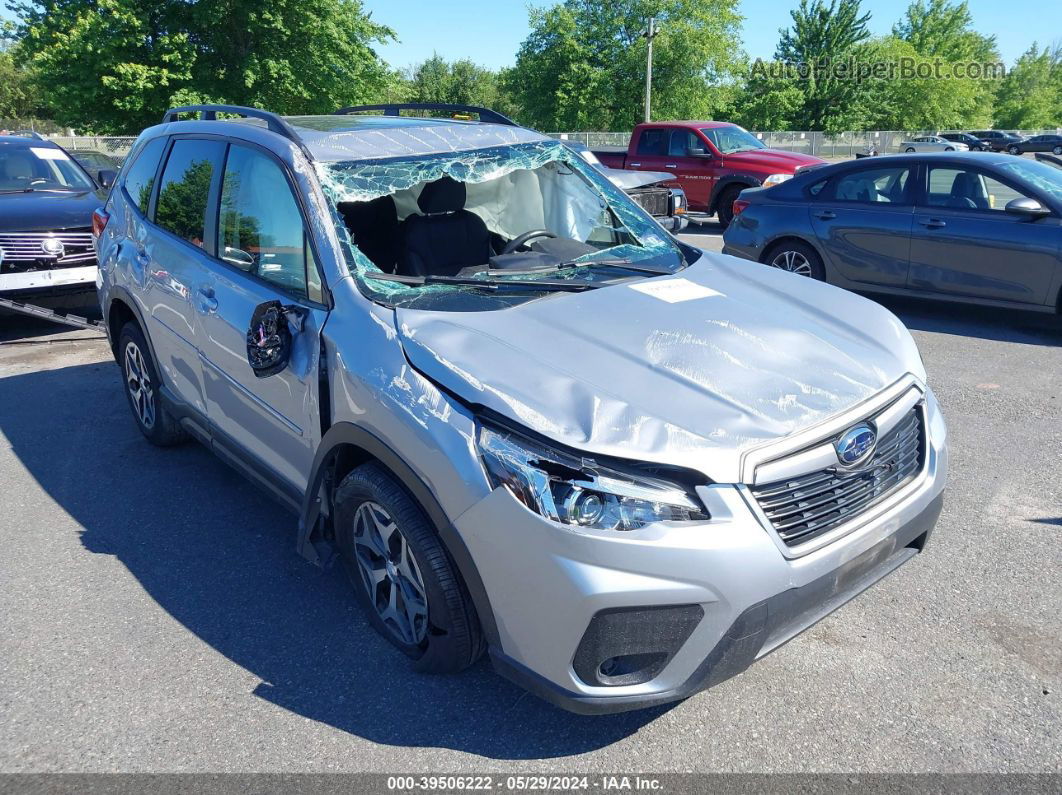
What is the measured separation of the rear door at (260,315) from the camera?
3.16 metres

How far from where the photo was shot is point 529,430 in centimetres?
237

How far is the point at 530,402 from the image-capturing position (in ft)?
8.02

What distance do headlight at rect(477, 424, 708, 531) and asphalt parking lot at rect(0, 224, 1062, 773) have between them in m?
0.82

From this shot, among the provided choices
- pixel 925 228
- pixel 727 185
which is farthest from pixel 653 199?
pixel 727 185

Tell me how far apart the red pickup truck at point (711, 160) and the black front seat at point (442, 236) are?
34.8ft

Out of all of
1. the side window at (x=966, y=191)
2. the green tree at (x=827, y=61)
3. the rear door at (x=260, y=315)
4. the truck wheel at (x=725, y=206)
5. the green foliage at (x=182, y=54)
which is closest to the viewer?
the rear door at (x=260, y=315)

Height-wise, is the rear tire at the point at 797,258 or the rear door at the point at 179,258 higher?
the rear door at the point at 179,258

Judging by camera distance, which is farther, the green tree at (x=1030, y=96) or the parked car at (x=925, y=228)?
the green tree at (x=1030, y=96)

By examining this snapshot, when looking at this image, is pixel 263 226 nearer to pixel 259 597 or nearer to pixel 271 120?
pixel 271 120

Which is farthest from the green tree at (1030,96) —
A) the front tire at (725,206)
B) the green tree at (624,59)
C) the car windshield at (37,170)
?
the car windshield at (37,170)

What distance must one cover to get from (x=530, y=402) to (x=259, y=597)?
1.73 meters

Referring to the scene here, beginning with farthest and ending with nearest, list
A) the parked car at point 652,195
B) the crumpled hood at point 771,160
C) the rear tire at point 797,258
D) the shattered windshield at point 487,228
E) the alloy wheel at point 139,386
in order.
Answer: the crumpled hood at point 771,160, the rear tire at point 797,258, the parked car at point 652,195, the alloy wheel at point 139,386, the shattered windshield at point 487,228

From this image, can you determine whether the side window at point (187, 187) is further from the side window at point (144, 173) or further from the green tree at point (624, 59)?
the green tree at point (624, 59)

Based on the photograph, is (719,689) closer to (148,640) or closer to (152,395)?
(148,640)
